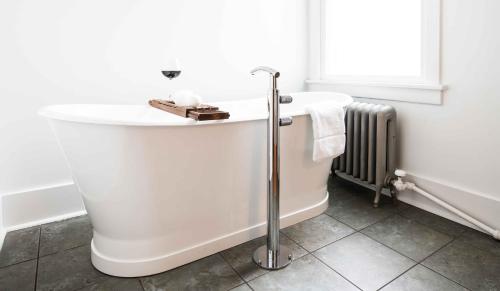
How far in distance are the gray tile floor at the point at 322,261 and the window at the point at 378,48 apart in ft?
2.60

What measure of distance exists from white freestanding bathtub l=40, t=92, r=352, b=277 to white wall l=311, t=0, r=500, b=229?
82 centimetres

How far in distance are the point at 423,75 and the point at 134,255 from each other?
1.88 meters

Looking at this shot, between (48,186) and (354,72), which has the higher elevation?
(354,72)

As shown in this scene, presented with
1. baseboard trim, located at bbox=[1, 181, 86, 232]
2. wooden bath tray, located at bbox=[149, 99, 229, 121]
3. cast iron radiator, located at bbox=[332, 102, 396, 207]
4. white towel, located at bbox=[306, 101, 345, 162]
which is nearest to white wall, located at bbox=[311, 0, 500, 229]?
cast iron radiator, located at bbox=[332, 102, 396, 207]

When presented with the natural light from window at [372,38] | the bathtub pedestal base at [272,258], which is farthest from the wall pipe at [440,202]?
the bathtub pedestal base at [272,258]

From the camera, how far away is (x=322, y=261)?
1600 mm

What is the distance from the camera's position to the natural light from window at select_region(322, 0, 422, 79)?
2.17 meters

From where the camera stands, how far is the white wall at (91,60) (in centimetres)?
193

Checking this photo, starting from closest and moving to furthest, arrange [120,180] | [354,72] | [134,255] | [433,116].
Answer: [120,180], [134,255], [433,116], [354,72]

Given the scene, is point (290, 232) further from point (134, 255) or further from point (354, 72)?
point (354, 72)

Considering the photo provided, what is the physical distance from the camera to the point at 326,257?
5.35 feet

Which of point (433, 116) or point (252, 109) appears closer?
point (433, 116)

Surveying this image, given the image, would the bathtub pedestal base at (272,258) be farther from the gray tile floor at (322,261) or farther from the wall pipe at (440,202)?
the wall pipe at (440,202)

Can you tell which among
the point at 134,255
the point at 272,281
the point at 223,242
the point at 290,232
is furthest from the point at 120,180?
the point at 290,232
